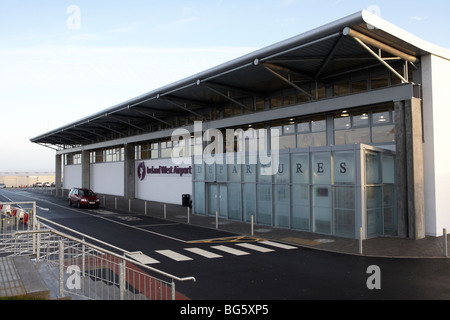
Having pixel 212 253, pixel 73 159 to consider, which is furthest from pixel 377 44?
pixel 73 159

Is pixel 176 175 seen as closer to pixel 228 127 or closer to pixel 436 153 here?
pixel 228 127

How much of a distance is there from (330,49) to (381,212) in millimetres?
8092

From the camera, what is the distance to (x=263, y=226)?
2075cm

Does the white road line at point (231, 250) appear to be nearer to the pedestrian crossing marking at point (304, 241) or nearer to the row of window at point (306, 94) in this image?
the pedestrian crossing marking at point (304, 241)

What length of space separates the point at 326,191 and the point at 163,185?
2162cm

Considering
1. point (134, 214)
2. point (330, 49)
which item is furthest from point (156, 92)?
point (330, 49)

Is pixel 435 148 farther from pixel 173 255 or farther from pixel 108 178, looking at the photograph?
pixel 108 178

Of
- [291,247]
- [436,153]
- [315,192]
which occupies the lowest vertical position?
[291,247]

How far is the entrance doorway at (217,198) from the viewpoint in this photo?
2424cm

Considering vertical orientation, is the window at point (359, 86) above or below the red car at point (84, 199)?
above

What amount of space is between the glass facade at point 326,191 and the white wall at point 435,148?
158 cm

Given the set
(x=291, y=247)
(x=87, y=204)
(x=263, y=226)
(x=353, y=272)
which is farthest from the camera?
(x=87, y=204)

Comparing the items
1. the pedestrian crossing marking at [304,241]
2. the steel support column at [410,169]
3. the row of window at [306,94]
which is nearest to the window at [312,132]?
the row of window at [306,94]

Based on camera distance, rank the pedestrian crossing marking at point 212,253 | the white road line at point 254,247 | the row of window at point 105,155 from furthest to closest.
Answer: the row of window at point 105,155, the white road line at point 254,247, the pedestrian crossing marking at point 212,253
